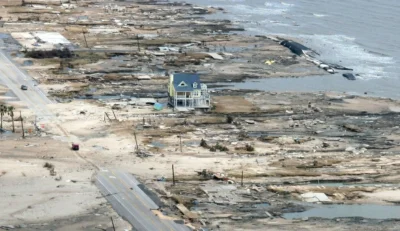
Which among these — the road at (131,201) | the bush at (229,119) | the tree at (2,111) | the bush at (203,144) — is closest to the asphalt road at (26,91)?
the tree at (2,111)

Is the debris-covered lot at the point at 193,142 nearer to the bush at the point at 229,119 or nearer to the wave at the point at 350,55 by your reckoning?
the bush at the point at 229,119

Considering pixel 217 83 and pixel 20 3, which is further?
pixel 20 3

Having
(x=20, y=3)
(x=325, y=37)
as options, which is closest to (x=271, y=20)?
(x=325, y=37)

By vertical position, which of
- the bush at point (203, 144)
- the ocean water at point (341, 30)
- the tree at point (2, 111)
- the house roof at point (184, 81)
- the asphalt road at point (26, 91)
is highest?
the house roof at point (184, 81)

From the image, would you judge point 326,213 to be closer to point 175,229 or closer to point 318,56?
point 175,229

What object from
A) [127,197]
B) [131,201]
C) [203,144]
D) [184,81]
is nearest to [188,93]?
[184,81]
